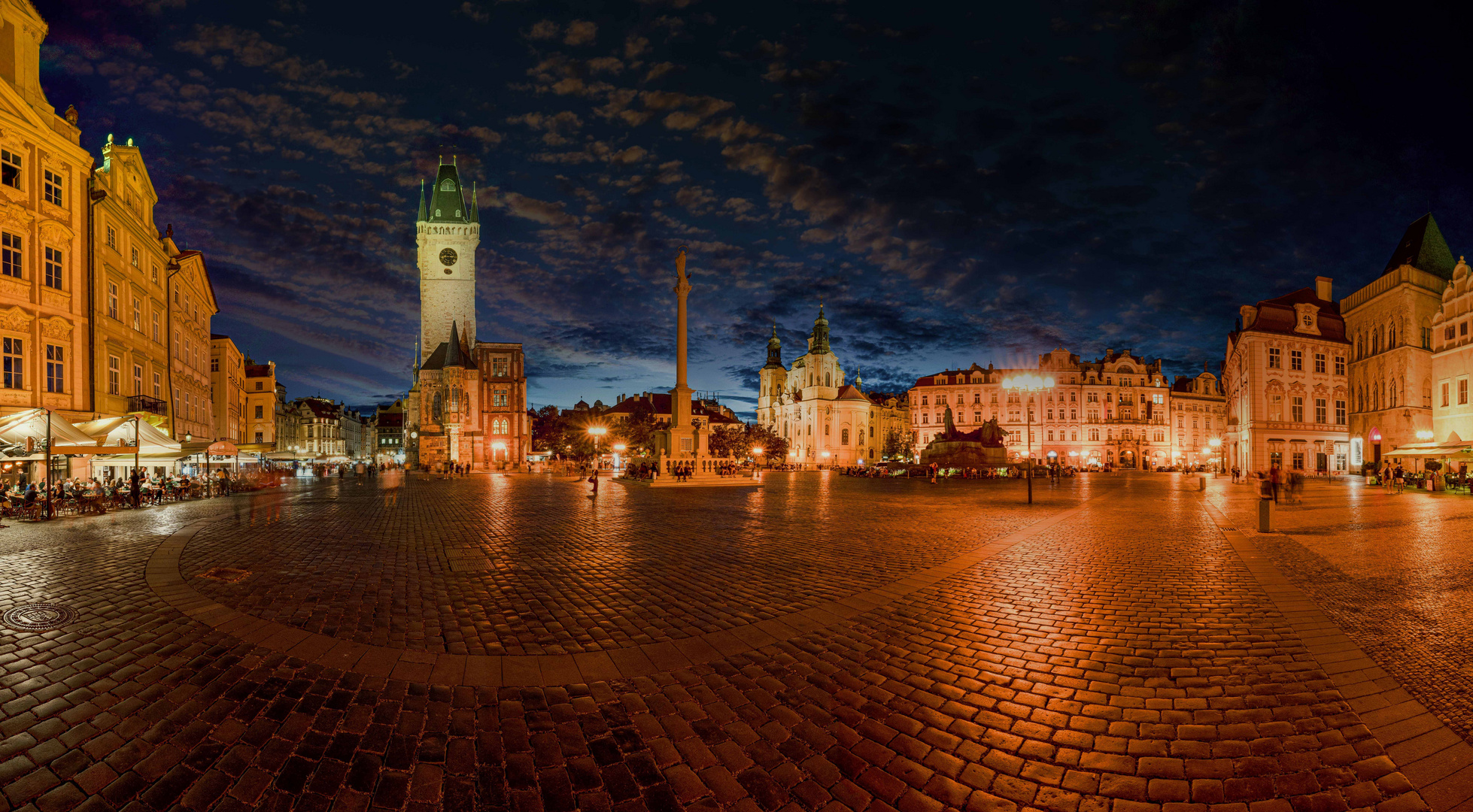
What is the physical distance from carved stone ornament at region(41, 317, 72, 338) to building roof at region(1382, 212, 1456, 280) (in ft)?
244

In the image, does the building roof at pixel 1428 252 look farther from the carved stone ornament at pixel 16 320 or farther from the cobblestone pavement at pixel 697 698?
the carved stone ornament at pixel 16 320

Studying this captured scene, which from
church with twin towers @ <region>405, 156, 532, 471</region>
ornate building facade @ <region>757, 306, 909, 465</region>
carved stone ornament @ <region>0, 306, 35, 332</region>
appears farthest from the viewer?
ornate building facade @ <region>757, 306, 909, 465</region>

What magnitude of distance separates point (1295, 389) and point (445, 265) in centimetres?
9269

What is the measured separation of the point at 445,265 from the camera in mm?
87062

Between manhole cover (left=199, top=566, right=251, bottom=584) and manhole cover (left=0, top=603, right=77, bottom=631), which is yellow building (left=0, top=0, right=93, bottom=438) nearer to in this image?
manhole cover (left=199, top=566, right=251, bottom=584)

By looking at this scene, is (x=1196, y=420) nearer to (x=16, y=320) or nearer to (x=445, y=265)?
(x=445, y=265)

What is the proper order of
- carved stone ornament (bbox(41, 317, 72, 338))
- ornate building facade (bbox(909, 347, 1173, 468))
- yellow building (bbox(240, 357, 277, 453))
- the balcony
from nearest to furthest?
1. carved stone ornament (bbox(41, 317, 72, 338))
2. the balcony
3. yellow building (bbox(240, 357, 277, 453))
4. ornate building facade (bbox(909, 347, 1173, 468))

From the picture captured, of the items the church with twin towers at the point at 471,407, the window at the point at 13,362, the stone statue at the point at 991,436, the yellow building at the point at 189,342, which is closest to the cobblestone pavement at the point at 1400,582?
the window at the point at 13,362

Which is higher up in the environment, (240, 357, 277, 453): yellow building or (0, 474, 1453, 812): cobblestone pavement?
(240, 357, 277, 453): yellow building

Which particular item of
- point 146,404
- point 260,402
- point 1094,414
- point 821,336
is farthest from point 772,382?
point 146,404

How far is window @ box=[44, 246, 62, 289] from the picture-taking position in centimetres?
2209

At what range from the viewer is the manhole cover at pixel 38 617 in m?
6.65

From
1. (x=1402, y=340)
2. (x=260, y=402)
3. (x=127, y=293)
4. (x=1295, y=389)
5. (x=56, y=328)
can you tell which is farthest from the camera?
(x=260, y=402)

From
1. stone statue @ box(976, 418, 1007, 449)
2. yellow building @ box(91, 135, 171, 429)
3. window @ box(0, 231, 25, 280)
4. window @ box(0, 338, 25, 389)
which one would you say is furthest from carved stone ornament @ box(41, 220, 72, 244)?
stone statue @ box(976, 418, 1007, 449)
